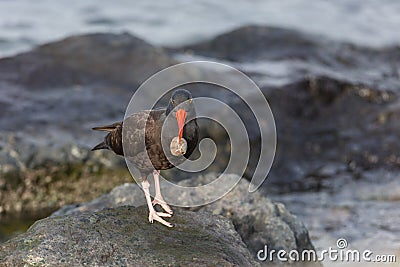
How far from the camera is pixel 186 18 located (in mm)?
15219

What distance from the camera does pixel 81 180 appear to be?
820 centimetres

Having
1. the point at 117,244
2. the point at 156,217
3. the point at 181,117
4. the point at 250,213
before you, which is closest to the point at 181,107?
the point at 181,117

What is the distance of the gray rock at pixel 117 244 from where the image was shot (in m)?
3.99

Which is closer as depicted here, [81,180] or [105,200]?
[105,200]

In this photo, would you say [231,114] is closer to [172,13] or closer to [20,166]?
[20,166]

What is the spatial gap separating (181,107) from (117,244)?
1.01 m

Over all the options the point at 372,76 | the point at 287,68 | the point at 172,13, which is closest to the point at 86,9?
the point at 172,13

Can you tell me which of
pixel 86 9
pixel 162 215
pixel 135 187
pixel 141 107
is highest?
pixel 162 215

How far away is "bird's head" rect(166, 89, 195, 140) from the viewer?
14.8 feet

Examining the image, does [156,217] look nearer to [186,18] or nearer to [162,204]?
[162,204]

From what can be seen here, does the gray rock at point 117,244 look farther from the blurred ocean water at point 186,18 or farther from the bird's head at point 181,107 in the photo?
the blurred ocean water at point 186,18

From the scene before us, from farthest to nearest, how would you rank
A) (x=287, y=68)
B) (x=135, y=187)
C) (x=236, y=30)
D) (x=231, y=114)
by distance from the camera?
(x=236, y=30)
(x=287, y=68)
(x=231, y=114)
(x=135, y=187)

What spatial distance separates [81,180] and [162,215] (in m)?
3.71

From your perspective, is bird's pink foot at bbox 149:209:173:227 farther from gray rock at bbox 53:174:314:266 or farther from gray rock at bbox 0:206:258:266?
gray rock at bbox 53:174:314:266
